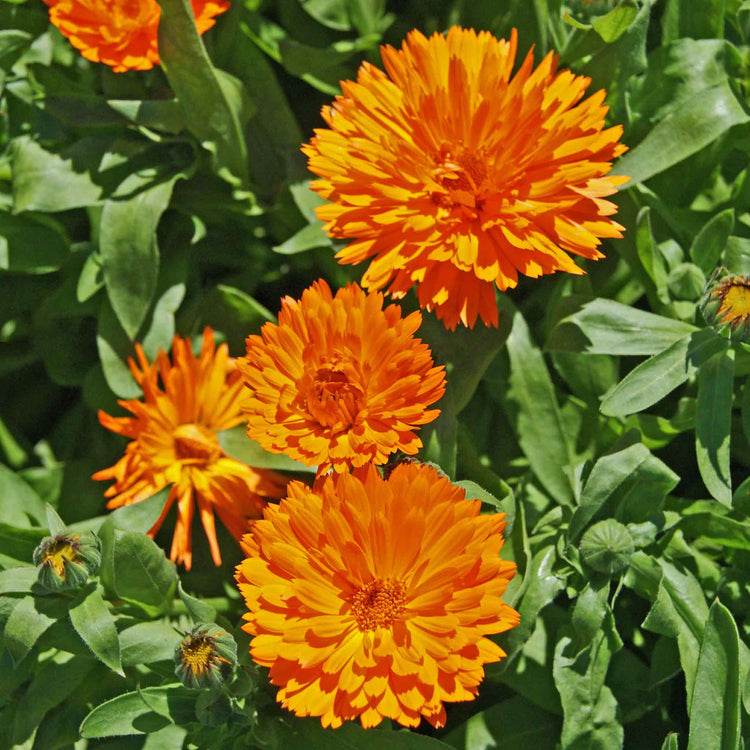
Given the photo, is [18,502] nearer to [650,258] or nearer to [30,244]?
[30,244]

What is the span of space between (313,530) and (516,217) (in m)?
0.58

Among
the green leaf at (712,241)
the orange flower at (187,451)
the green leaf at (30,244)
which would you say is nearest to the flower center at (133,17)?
the green leaf at (30,244)

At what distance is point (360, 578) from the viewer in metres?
1.43

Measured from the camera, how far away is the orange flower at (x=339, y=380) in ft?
4.55

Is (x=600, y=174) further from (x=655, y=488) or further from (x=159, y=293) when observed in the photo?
(x=159, y=293)

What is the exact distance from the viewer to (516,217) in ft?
4.73

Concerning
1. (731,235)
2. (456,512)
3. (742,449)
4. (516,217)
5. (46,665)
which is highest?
(516,217)

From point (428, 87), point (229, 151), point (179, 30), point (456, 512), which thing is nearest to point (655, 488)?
point (456, 512)

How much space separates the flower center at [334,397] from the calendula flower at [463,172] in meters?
0.15

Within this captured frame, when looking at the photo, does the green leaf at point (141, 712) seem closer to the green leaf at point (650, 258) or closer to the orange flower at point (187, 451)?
the orange flower at point (187, 451)

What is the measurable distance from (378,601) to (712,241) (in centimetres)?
89

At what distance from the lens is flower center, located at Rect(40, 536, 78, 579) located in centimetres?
146

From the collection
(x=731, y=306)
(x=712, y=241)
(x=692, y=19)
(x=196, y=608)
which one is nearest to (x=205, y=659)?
(x=196, y=608)

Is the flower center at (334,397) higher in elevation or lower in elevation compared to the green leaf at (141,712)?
higher
